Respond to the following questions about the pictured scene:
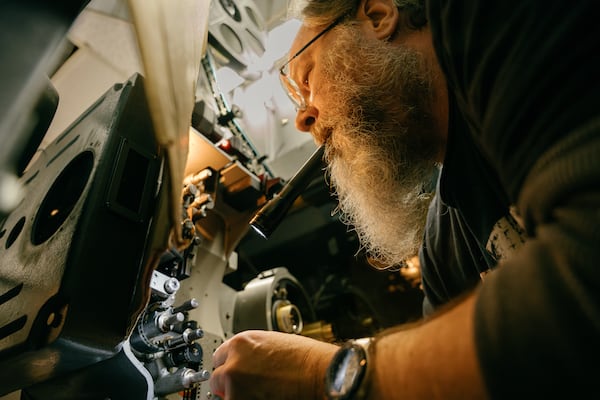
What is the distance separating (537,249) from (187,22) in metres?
0.63

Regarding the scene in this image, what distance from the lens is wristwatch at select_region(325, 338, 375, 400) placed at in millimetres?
433

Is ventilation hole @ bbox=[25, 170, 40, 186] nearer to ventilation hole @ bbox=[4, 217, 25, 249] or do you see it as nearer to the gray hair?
ventilation hole @ bbox=[4, 217, 25, 249]

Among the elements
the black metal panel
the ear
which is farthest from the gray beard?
the black metal panel

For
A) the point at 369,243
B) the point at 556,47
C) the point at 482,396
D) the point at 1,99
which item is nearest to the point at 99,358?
the point at 1,99

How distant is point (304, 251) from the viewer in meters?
2.66

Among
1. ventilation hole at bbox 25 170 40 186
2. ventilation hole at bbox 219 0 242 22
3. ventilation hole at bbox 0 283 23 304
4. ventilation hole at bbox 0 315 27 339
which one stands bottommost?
ventilation hole at bbox 0 315 27 339

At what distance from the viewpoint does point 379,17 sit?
1.07 meters

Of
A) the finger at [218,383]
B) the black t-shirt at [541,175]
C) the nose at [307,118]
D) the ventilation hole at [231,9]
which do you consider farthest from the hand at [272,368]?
the ventilation hole at [231,9]

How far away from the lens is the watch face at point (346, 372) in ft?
1.45

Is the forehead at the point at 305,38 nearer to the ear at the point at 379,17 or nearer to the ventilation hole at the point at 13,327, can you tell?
the ear at the point at 379,17

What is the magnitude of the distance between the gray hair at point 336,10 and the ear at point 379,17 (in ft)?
0.07

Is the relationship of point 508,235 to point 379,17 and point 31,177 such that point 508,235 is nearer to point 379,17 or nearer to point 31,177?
point 379,17

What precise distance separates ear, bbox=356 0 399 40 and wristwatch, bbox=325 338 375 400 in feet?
2.84

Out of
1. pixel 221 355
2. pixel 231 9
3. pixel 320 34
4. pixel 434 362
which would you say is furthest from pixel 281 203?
pixel 231 9
